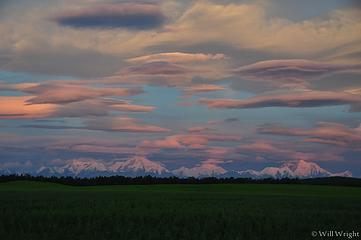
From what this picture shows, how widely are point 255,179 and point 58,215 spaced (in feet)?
350

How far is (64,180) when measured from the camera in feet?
456

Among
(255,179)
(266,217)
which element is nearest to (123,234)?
(266,217)

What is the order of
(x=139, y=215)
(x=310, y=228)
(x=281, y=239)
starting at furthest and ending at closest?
(x=139, y=215) < (x=310, y=228) < (x=281, y=239)

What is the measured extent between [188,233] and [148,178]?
11530 cm

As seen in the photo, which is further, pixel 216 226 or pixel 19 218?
pixel 19 218

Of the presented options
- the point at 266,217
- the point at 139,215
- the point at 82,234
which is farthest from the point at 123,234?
the point at 266,217

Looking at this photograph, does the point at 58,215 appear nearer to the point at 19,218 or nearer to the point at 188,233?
the point at 19,218

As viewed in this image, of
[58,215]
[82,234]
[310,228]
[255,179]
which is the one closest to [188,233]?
[82,234]

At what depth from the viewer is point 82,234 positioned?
2325 cm

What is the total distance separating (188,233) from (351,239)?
6599 millimetres

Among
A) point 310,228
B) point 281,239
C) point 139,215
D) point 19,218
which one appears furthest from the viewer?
point 139,215

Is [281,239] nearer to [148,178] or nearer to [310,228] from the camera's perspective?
[310,228]

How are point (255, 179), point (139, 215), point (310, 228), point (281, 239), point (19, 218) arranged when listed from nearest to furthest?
point (281, 239), point (310, 228), point (19, 218), point (139, 215), point (255, 179)

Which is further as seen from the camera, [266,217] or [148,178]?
[148,178]
